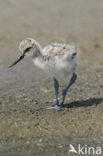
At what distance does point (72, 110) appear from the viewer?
6.32 meters

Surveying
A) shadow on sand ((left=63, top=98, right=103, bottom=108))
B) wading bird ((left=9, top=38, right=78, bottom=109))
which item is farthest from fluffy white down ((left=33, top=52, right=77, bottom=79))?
shadow on sand ((left=63, top=98, right=103, bottom=108))

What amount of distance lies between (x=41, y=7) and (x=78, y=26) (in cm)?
146

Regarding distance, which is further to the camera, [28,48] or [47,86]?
[47,86]

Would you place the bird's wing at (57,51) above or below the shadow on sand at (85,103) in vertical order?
above

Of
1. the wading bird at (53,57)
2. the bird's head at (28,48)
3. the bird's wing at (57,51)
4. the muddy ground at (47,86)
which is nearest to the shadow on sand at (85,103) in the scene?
the muddy ground at (47,86)

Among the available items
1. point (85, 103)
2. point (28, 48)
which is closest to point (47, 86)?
point (85, 103)

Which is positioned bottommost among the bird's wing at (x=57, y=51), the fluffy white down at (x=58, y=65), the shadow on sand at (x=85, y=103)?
the shadow on sand at (x=85, y=103)

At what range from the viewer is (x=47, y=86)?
297 inches

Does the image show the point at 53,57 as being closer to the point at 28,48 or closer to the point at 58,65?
the point at 58,65

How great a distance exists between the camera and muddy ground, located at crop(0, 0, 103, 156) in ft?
18.3

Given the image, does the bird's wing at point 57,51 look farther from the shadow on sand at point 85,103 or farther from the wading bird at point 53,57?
the shadow on sand at point 85,103

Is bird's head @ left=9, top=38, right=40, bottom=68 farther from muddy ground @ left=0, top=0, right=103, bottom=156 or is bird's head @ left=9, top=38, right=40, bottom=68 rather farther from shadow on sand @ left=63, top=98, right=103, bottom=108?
shadow on sand @ left=63, top=98, right=103, bottom=108

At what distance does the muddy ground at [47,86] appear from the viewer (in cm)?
558

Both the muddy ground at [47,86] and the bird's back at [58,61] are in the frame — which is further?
the bird's back at [58,61]
